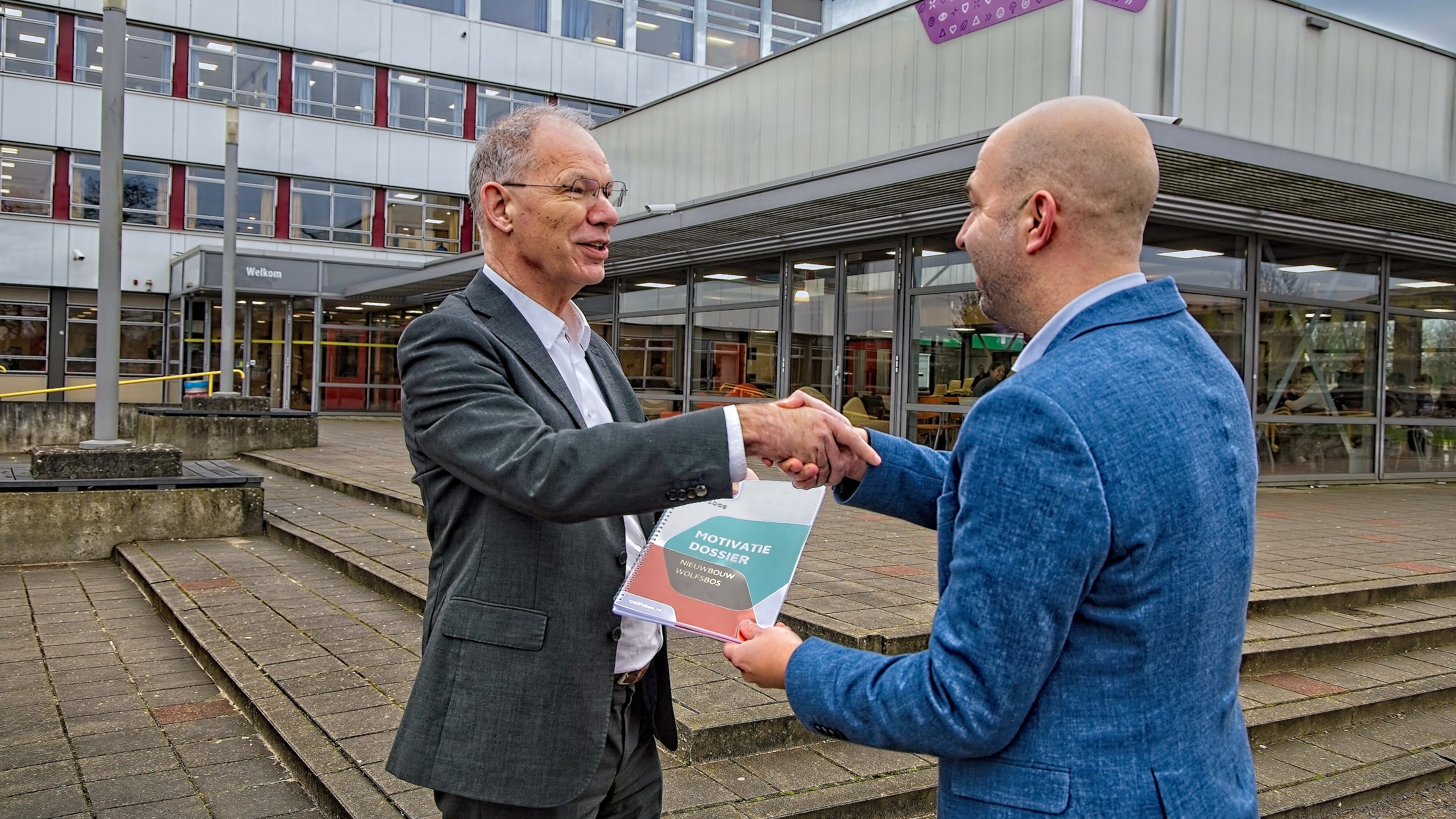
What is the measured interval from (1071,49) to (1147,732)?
891 cm

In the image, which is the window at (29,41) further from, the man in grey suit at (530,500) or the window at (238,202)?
the man in grey suit at (530,500)

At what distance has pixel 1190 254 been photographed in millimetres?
11688

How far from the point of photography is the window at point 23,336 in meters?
26.1

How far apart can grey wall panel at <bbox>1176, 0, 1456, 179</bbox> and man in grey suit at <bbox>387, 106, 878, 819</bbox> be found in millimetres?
8712

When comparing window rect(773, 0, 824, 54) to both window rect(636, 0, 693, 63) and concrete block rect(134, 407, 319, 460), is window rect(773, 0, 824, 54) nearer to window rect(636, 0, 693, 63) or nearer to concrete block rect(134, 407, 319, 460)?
window rect(636, 0, 693, 63)

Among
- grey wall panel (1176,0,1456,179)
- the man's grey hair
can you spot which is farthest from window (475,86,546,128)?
the man's grey hair

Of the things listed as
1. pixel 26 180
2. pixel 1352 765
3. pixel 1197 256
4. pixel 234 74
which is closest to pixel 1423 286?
pixel 1197 256

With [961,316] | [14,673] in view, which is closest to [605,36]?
[961,316]

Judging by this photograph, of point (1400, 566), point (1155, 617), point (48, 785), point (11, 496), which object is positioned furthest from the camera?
point (11, 496)

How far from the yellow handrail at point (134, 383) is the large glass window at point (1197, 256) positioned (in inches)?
533

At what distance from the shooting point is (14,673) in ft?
16.4

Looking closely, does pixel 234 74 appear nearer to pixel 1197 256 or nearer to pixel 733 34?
pixel 733 34

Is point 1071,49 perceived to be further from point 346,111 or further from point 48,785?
point 346,111

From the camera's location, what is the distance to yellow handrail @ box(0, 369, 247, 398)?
1812 cm
